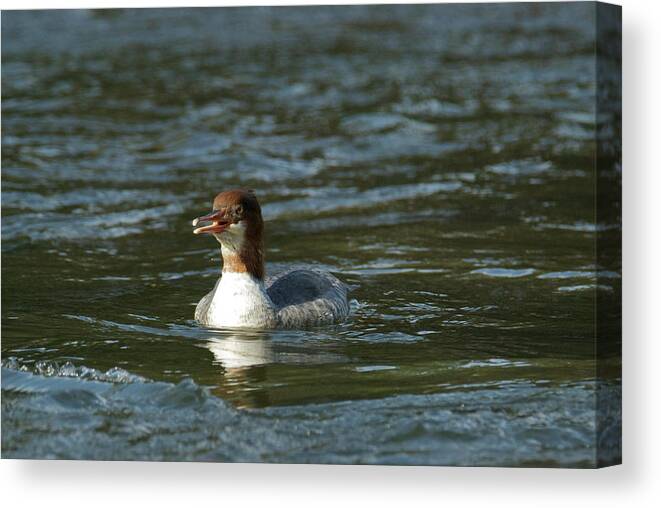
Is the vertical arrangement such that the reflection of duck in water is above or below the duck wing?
below

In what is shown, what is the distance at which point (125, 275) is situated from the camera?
41.1 ft

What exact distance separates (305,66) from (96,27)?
2304 millimetres

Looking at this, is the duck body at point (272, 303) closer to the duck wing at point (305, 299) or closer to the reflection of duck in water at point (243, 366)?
the duck wing at point (305, 299)

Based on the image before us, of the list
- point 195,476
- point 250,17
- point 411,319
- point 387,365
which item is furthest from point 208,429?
point 250,17

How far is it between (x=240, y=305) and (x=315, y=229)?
3296mm

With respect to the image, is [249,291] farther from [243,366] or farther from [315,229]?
[315,229]

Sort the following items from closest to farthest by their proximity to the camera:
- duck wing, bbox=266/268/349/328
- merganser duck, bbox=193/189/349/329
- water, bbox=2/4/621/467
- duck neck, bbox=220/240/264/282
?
water, bbox=2/4/621/467 < merganser duck, bbox=193/189/349/329 < duck neck, bbox=220/240/264/282 < duck wing, bbox=266/268/349/328

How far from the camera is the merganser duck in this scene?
10508 millimetres

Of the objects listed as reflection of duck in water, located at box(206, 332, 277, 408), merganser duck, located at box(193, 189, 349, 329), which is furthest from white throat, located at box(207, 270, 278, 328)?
reflection of duck in water, located at box(206, 332, 277, 408)

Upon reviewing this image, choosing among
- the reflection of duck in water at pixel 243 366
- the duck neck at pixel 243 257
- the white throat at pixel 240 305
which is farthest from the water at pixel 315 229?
the duck neck at pixel 243 257

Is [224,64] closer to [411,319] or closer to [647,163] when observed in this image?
[411,319]

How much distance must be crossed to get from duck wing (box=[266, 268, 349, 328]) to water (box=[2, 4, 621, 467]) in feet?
0.50

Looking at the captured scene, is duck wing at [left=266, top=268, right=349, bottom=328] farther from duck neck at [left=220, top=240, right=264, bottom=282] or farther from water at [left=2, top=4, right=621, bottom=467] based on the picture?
duck neck at [left=220, top=240, right=264, bottom=282]

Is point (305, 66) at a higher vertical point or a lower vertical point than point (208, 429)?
higher
